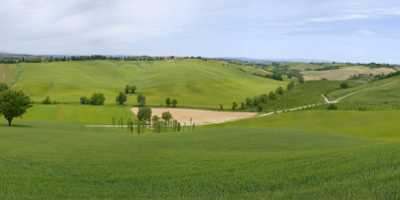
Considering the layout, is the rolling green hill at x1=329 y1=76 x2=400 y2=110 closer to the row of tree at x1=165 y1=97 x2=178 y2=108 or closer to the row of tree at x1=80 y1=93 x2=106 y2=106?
the row of tree at x1=165 y1=97 x2=178 y2=108

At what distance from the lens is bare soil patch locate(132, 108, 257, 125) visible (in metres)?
125

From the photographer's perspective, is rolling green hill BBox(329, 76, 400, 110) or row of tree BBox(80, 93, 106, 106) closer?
rolling green hill BBox(329, 76, 400, 110)

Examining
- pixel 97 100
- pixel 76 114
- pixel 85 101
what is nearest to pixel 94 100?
pixel 97 100

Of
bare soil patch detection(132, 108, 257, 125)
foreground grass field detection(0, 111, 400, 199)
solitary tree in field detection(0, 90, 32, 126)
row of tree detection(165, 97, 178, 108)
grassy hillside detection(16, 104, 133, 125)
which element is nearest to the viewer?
foreground grass field detection(0, 111, 400, 199)

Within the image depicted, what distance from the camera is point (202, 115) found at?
13712 centimetres

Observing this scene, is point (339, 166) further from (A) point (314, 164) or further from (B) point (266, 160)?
(B) point (266, 160)

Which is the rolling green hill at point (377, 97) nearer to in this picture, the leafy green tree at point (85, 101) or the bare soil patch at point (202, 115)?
the bare soil patch at point (202, 115)

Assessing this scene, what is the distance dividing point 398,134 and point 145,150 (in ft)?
130

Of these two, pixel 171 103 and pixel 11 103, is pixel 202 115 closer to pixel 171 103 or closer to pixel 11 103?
pixel 171 103

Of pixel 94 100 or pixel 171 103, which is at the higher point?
pixel 94 100

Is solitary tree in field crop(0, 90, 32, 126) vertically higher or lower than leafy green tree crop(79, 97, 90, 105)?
higher

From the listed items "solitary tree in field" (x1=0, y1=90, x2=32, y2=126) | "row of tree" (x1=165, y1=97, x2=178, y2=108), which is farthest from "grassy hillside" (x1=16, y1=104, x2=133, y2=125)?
"solitary tree in field" (x1=0, y1=90, x2=32, y2=126)

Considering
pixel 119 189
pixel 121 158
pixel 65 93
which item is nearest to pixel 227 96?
pixel 65 93

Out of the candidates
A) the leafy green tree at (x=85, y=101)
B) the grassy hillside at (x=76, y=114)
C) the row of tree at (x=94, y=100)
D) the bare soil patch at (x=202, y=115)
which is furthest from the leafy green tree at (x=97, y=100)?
the bare soil patch at (x=202, y=115)
